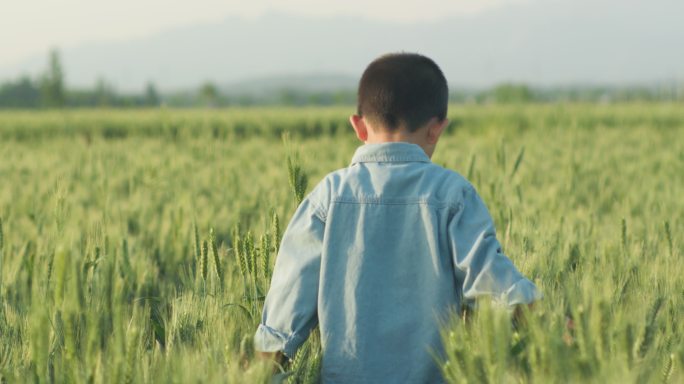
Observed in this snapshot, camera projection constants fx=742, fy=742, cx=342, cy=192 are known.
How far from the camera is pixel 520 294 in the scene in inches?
52.2

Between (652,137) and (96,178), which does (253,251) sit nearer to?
(96,178)

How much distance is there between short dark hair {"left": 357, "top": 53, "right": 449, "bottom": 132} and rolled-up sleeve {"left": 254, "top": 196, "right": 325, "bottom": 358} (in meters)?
0.24

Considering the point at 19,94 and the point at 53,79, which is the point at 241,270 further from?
the point at 19,94

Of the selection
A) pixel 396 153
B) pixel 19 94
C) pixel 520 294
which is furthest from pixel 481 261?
pixel 19 94

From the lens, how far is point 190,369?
105cm

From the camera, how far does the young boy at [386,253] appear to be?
144 centimetres

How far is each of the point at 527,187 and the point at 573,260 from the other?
5.65ft

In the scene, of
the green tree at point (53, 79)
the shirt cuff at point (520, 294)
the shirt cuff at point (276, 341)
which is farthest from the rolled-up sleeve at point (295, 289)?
the green tree at point (53, 79)

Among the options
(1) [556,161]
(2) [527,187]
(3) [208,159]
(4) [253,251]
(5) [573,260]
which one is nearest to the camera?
(4) [253,251]

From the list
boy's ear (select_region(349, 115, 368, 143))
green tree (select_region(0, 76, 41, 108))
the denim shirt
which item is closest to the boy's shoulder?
the denim shirt

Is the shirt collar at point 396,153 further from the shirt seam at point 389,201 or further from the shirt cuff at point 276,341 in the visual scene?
the shirt cuff at point 276,341

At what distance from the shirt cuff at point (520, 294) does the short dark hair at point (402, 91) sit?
415mm

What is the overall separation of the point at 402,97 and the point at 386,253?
32 centimetres

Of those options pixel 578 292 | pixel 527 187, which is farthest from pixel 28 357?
pixel 527 187
